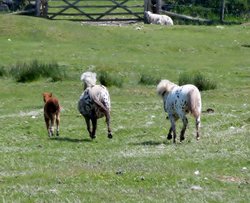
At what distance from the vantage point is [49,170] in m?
17.2

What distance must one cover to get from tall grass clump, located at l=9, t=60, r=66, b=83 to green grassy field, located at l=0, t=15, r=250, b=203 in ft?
1.21

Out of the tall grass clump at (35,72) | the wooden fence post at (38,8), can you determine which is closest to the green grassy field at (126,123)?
the tall grass clump at (35,72)

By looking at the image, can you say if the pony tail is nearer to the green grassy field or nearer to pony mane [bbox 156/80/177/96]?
the green grassy field

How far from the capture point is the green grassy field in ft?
49.1

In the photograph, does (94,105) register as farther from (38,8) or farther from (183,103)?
(38,8)

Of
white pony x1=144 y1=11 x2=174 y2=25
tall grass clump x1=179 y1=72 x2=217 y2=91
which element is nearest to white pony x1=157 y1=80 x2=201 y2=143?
tall grass clump x1=179 y1=72 x2=217 y2=91

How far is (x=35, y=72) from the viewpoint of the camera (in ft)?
125

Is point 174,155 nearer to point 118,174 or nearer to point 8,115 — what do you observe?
point 118,174

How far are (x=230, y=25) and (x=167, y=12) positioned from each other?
6.12 m

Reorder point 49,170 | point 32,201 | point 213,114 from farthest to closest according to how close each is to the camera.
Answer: point 213,114
point 49,170
point 32,201

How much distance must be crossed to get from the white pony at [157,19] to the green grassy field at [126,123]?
305 centimetres

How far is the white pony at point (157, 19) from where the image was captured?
58.1 meters

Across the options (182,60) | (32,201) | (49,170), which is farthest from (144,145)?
(182,60)

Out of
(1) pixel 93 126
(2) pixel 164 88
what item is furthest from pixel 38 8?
(2) pixel 164 88
